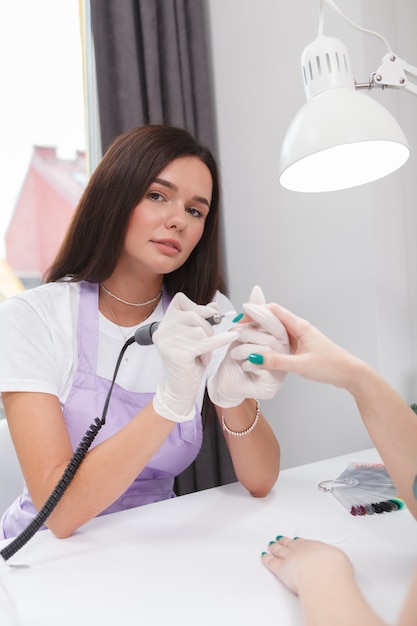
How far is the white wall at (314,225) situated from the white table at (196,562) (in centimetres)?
56

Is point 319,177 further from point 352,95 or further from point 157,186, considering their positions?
point 157,186

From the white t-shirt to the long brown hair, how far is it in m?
0.07

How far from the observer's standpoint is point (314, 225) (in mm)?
1585

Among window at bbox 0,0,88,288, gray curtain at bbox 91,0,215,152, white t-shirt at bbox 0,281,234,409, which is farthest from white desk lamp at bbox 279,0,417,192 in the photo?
window at bbox 0,0,88,288

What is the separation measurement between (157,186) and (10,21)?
3.69 ft

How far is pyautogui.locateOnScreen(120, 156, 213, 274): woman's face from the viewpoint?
124cm

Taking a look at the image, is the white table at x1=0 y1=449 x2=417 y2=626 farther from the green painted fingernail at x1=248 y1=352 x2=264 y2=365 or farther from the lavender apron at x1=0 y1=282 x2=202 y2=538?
the green painted fingernail at x1=248 y1=352 x2=264 y2=365

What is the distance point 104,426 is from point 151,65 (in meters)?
1.32

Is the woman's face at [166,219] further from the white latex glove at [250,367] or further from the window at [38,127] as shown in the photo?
the window at [38,127]

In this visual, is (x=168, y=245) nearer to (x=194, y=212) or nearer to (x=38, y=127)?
(x=194, y=212)

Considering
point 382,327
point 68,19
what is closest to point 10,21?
point 68,19

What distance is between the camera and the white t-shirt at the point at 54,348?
41.2 inches

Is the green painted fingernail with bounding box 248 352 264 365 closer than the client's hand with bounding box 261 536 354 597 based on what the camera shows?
No

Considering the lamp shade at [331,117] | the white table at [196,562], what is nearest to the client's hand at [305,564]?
the white table at [196,562]
